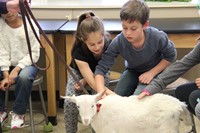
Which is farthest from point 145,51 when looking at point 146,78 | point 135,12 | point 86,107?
point 86,107

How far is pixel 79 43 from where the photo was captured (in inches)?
77.0

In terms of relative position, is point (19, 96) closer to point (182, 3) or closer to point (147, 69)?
point (147, 69)

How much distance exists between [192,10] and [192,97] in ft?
4.47

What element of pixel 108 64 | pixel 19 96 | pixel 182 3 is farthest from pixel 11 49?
pixel 182 3

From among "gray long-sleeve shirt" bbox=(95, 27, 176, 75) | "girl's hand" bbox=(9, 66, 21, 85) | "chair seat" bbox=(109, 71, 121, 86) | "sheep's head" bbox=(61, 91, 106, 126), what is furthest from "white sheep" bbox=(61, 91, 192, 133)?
"girl's hand" bbox=(9, 66, 21, 85)

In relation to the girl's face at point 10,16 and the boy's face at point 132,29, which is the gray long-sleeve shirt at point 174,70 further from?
the girl's face at point 10,16

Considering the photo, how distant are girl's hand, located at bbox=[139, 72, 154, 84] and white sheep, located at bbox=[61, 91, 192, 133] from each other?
24cm

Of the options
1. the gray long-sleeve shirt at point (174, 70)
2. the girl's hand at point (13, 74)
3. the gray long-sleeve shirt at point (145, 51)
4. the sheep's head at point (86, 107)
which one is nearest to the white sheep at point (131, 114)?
the sheep's head at point (86, 107)

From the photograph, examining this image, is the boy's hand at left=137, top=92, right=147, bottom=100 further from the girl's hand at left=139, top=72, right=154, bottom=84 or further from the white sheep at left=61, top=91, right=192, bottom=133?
the girl's hand at left=139, top=72, right=154, bottom=84

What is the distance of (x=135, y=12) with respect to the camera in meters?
1.68

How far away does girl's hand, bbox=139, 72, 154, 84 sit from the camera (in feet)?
6.00

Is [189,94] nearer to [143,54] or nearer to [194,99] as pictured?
[194,99]

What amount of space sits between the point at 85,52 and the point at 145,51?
0.35m

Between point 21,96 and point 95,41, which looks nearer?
point 95,41
